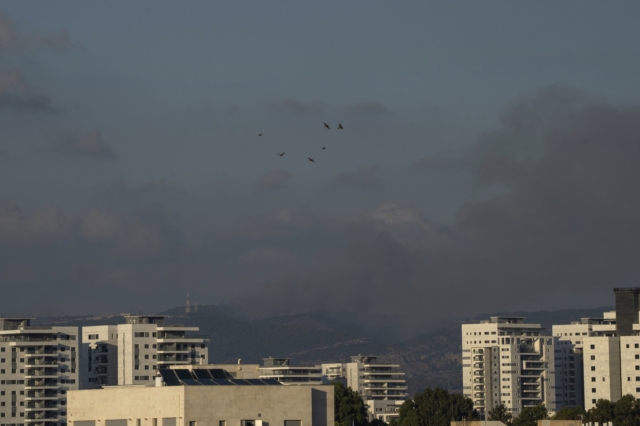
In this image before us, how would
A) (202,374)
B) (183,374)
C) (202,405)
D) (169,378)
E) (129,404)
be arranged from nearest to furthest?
(202,405) < (129,404) < (169,378) < (183,374) < (202,374)

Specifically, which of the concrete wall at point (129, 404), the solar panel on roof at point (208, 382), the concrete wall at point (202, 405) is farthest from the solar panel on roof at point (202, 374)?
the concrete wall at point (202, 405)

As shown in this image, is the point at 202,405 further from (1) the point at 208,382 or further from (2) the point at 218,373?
(2) the point at 218,373

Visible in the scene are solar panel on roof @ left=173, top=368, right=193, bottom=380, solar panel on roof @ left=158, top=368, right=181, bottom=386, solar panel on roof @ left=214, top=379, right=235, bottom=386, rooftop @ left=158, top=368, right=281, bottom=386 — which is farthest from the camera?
solar panel on roof @ left=173, top=368, right=193, bottom=380

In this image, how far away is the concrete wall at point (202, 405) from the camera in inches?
3912

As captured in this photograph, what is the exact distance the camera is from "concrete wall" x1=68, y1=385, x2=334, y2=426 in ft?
326

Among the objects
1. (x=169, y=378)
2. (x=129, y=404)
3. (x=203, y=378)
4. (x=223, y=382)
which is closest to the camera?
(x=129, y=404)

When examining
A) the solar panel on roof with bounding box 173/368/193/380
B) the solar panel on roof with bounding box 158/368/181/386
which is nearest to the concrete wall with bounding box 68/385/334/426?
the solar panel on roof with bounding box 158/368/181/386

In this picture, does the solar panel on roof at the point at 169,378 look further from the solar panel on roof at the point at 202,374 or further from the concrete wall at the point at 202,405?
the concrete wall at the point at 202,405

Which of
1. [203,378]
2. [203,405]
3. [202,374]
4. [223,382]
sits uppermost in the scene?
[202,374]

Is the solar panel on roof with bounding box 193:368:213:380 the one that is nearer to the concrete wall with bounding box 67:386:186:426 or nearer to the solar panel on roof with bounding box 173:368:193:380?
the solar panel on roof with bounding box 173:368:193:380

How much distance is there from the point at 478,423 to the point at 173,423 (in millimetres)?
46608

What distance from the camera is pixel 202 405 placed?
326ft

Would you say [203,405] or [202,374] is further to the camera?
[202,374]

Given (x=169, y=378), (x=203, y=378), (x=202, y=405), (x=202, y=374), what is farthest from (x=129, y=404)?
(x=202, y=374)
